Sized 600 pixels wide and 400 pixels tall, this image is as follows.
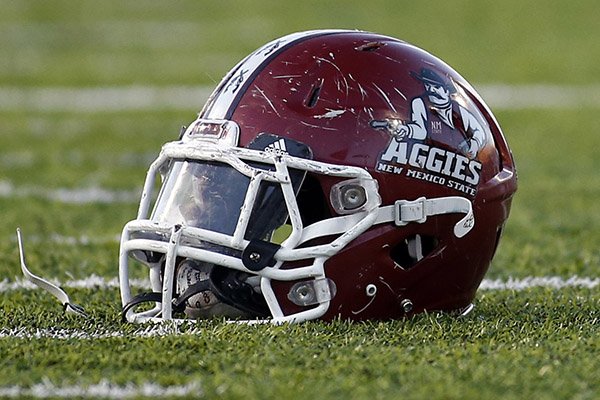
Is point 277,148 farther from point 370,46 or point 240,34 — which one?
point 240,34

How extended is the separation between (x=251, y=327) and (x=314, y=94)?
697mm

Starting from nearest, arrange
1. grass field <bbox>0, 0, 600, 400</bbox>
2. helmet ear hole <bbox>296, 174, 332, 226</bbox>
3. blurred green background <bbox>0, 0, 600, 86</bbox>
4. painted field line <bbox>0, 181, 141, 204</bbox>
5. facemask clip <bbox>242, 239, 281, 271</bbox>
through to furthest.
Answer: grass field <bbox>0, 0, 600, 400</bbox>, facemask clip <bbox>242, 239, 281, 271</bbox>, helmet ear hole <bbox>296, 174, 332, 226</bbox>, painted field line <bbox>0, 181, 141, 204</bbox>, blurred green background <bbox>0, 0, 600, 86</bbox>

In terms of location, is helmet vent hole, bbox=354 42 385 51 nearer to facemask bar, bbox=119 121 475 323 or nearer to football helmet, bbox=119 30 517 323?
football helmet, bbox=119 30 517 323

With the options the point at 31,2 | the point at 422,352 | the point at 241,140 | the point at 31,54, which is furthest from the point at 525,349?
the point at 31,2

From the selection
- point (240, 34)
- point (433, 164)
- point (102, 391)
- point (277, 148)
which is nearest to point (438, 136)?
point (433, 164)

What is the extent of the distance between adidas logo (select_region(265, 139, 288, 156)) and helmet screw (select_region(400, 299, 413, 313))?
583 mm

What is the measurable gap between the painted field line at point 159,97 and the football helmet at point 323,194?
20.0ft

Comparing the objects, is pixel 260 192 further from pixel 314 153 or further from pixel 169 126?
pixel 169 126

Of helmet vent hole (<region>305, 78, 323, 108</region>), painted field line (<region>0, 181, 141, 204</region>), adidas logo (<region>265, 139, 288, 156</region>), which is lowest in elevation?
painted field line (<region>0, 181, 141, 204</region>)

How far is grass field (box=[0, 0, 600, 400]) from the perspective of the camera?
2.95 metres

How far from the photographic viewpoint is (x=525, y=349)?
3.22m

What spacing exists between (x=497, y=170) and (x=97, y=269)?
5.86ft

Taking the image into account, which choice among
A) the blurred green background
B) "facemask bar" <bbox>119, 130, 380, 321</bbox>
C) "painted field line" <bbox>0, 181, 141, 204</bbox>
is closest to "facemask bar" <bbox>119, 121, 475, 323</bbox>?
"facemask bar" <bbox>119, 130, 380, 321</bbox>

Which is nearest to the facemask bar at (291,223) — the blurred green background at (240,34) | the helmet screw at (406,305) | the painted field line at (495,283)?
the helmet screw at (406,305)
